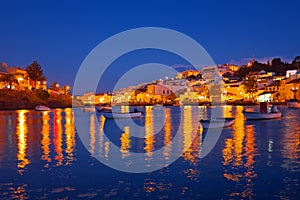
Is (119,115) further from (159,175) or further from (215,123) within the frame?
(159,175)

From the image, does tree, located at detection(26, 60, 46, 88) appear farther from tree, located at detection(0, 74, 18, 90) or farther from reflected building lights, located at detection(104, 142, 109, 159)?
reflected building lights, located at detection(104, 142, 109, 159)

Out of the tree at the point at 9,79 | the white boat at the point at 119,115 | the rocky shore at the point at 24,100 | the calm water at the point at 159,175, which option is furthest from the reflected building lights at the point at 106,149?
the tree at the point at 9,79

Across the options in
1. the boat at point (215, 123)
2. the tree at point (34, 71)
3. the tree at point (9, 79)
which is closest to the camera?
the boat at point (215, 123)

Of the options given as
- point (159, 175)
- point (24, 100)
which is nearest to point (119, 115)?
point (159, 175)

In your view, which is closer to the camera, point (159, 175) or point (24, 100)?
point (159, 175)

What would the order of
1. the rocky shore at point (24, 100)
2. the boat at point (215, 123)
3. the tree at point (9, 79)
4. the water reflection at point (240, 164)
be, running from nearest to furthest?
the water reflection at point (240, 164), the boat at point (215, 123), the rocky shore at point (24, 100), the tree at point (9, 79)

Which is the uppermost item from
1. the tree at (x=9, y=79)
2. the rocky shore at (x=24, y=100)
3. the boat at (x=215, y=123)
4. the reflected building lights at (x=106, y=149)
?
the tree at (x=9, y=79)

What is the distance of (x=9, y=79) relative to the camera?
90.8m

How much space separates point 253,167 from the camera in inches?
408

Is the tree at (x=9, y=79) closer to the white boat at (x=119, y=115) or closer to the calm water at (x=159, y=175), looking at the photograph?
the white boat at (x=119, y=115)

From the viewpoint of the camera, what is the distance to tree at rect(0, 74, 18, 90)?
293 ft

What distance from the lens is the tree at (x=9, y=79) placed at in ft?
293

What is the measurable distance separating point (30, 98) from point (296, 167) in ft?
280

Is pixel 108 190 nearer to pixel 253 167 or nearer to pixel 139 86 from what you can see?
pixel 253 167
